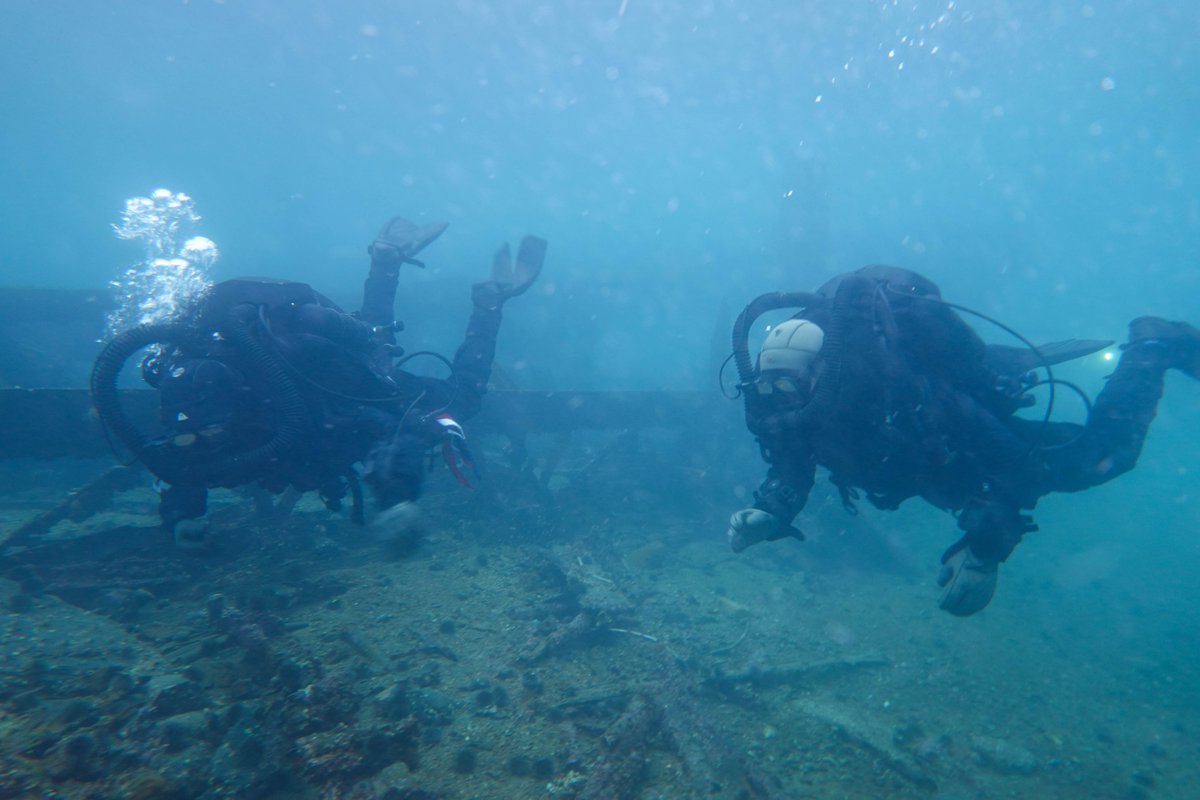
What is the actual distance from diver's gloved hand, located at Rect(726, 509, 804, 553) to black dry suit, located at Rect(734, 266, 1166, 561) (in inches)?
4.1

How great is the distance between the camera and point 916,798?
462 centimetres

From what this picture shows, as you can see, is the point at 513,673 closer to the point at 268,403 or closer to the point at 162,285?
the point at 268,403

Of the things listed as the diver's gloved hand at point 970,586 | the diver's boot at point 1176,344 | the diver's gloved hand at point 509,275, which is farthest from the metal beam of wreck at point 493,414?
the diver's boot at point 1176,344

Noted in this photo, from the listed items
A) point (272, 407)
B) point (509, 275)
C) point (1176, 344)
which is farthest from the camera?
point (509, 275)

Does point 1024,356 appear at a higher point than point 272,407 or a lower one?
higher

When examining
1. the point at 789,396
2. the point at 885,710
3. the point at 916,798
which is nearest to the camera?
the point at 789,396

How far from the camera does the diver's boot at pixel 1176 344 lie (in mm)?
4816

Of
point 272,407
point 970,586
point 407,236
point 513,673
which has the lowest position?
point 513,673

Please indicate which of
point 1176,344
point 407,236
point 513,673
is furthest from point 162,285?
point 1176,344

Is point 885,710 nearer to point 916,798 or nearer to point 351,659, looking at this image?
point 916,798

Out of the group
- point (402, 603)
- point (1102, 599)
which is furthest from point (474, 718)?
point (1102, 599)

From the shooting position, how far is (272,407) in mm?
4945

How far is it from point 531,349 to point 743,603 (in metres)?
16.6

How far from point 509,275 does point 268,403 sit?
4608mm
